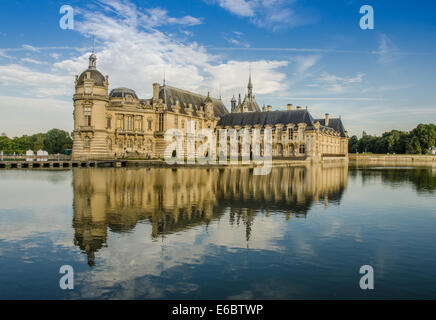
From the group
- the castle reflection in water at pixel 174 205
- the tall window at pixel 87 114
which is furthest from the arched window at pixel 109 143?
the castle reflection in water at pixel 174 205

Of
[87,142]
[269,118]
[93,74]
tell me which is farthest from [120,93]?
[269,118]

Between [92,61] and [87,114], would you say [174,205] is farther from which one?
[92,61]

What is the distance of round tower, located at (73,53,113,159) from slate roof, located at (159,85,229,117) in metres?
13.3

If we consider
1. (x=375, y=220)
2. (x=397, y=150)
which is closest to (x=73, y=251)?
(x=375, y=220)

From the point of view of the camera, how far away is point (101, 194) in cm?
2205

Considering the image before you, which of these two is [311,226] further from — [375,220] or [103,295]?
[103,295]

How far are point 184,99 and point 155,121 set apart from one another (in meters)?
10.3

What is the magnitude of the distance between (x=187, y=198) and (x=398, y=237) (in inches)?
454

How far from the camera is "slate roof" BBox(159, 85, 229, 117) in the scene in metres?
68.9

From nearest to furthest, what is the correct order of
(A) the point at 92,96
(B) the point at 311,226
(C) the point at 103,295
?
1. (C) the point at 103,295
2. (B) the point at 311,226
3. (A) the point at 92,96

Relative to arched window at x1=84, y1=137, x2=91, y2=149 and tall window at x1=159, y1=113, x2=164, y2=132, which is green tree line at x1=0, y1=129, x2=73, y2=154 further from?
arched window at x1=84, y1=137, x2=91, y2=149

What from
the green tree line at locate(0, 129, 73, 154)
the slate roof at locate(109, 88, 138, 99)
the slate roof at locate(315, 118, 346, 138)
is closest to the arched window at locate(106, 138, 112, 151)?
the slate roof at locate(109, 88, 138, 99)

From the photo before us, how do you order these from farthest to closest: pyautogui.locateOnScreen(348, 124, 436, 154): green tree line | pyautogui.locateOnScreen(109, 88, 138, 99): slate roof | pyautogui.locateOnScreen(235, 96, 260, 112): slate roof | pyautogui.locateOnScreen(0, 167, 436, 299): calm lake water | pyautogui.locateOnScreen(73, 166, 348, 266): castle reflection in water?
pyautogui.locateOnScreen(348, 124, 436, 154): green tree line, pyautogui.locateOnScreen(235, 96, 260, 112): slate roof, pyautogui.locateOnScreen(109, 88, 138, 99): slate roof, pyautogui.locateOnScreen(73, 166, 348, 266): castle reflection in water, pyautogui.locateOnScreen(0, 167, 436, 299): calm lake water

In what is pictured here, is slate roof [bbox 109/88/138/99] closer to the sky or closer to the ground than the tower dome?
closer to the ground
